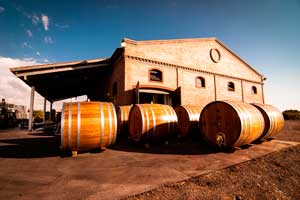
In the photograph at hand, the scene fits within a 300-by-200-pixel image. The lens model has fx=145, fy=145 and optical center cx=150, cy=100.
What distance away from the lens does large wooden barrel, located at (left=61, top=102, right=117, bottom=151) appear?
4086mm

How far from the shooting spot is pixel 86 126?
13.8ft

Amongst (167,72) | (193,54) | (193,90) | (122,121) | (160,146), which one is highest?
(193,54)

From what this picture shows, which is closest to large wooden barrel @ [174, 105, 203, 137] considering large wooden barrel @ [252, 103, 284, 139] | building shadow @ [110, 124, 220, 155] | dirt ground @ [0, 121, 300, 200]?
building shadow @ [110, 124, 220, 155]

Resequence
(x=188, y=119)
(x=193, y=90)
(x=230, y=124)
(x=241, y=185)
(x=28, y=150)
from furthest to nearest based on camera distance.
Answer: (x=193, y=90), (x=188, y=119), (x=28, y=150), (x=230, y=124), (x=241, y=185)

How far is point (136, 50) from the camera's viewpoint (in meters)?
11.2

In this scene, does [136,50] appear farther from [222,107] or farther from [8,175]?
[8,175]

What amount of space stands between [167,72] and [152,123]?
24.6 feet

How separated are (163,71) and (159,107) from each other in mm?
6536

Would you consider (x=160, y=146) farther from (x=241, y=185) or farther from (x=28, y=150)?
(x=28, y=150)

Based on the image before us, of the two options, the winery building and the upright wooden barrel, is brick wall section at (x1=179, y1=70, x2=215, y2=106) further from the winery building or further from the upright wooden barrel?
the upright wooden barrel

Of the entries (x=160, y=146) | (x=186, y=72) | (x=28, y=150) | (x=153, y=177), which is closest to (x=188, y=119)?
(x=160, y=146)

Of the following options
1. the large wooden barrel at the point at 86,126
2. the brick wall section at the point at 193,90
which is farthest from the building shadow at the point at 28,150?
the brick wall section at the point at 193,90

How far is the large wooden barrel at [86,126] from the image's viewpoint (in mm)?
4086

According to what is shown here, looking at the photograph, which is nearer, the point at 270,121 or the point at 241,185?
the point at 241,185
